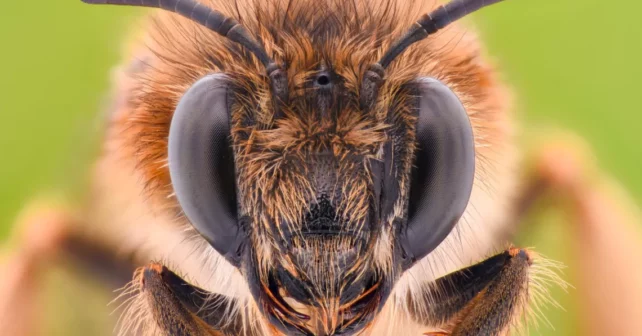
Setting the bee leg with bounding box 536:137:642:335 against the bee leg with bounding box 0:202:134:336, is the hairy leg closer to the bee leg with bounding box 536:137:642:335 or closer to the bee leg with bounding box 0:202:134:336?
the bee leg with bounding box 0:202:134:336

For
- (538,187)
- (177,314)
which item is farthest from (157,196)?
(538,187)

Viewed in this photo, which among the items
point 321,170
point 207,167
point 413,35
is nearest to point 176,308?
point 207,167

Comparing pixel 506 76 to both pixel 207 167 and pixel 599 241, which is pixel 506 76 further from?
pixel 207 167

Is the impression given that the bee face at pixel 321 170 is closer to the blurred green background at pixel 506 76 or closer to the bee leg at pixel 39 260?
the blurred green background at pixel 506 76

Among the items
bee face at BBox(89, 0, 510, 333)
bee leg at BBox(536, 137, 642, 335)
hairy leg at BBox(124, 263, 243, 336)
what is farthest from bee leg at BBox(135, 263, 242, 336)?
bee leg at BBox(536, 137, 642, 335)

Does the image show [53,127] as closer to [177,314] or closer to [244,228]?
[177,314]
